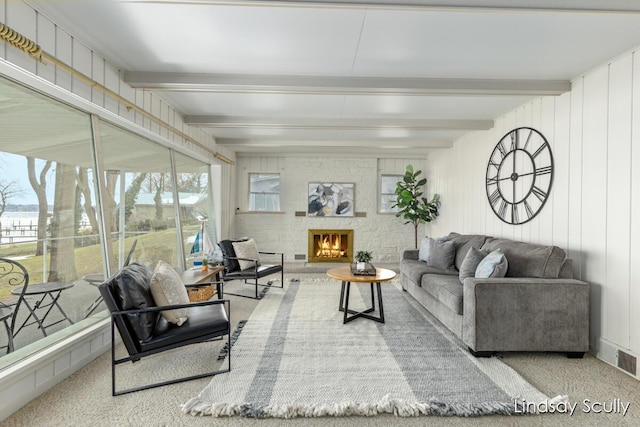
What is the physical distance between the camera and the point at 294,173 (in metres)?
6.75

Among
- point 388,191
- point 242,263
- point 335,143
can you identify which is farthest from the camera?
point 388,191

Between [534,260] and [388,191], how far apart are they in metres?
4.13

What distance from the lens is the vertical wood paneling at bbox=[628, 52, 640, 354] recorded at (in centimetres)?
232

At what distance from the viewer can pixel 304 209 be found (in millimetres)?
6766

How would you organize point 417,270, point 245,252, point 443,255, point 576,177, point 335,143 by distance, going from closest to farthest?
point 576,177
point 417,270
point 443,255
point 245,252
point 335,143

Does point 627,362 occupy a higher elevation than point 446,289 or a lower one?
lower

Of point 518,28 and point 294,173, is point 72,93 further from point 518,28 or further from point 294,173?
point 294,173

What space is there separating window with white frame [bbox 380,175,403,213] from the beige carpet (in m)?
4.50

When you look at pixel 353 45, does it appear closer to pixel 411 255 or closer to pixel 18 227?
pixel 18 227

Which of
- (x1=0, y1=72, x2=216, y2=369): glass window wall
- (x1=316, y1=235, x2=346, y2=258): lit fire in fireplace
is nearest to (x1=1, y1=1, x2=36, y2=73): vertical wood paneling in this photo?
(x1=0, y1=72, x2=216, y2=369): glass window wall

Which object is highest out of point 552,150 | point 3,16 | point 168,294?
point 3,16

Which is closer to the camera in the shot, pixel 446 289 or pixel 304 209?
pixel 446 289

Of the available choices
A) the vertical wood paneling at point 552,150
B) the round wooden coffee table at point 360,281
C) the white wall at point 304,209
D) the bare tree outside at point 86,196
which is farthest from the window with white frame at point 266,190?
the vertical wood paneling at point 552,150

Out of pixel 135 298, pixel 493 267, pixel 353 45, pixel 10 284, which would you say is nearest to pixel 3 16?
pixel 10 284
